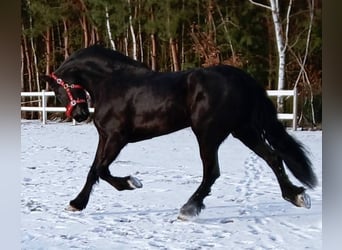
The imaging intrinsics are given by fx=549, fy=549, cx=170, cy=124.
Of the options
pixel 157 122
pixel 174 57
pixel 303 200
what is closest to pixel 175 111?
pixel 157 122

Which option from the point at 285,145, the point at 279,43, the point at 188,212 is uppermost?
the point at 279,43

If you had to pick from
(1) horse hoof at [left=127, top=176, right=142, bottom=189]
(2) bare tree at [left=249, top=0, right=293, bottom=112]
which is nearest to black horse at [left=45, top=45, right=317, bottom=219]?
(1) horse hoof at [left=127, top=176, right=142, bottom=189]

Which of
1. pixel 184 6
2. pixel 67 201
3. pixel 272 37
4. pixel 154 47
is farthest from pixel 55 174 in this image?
pixel 272 37

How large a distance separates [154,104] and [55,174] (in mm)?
477

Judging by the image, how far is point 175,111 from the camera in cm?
207

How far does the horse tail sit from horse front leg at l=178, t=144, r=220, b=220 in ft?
0.71

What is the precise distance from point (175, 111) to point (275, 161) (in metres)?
0.42

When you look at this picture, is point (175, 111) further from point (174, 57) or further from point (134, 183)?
point (134, 183)

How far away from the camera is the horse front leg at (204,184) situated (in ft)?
6.78

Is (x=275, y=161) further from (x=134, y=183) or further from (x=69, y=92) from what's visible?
(x=69, y=92)

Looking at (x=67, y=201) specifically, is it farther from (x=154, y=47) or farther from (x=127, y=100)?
(x=154, y=47)

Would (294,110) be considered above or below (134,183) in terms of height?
above

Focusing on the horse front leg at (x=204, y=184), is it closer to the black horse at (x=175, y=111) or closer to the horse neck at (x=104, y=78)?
the black horse at (x=175, y=111)

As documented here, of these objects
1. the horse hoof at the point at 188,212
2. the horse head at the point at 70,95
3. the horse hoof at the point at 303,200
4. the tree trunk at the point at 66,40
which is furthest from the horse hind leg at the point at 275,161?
the tree trunk at the point at 66,40
